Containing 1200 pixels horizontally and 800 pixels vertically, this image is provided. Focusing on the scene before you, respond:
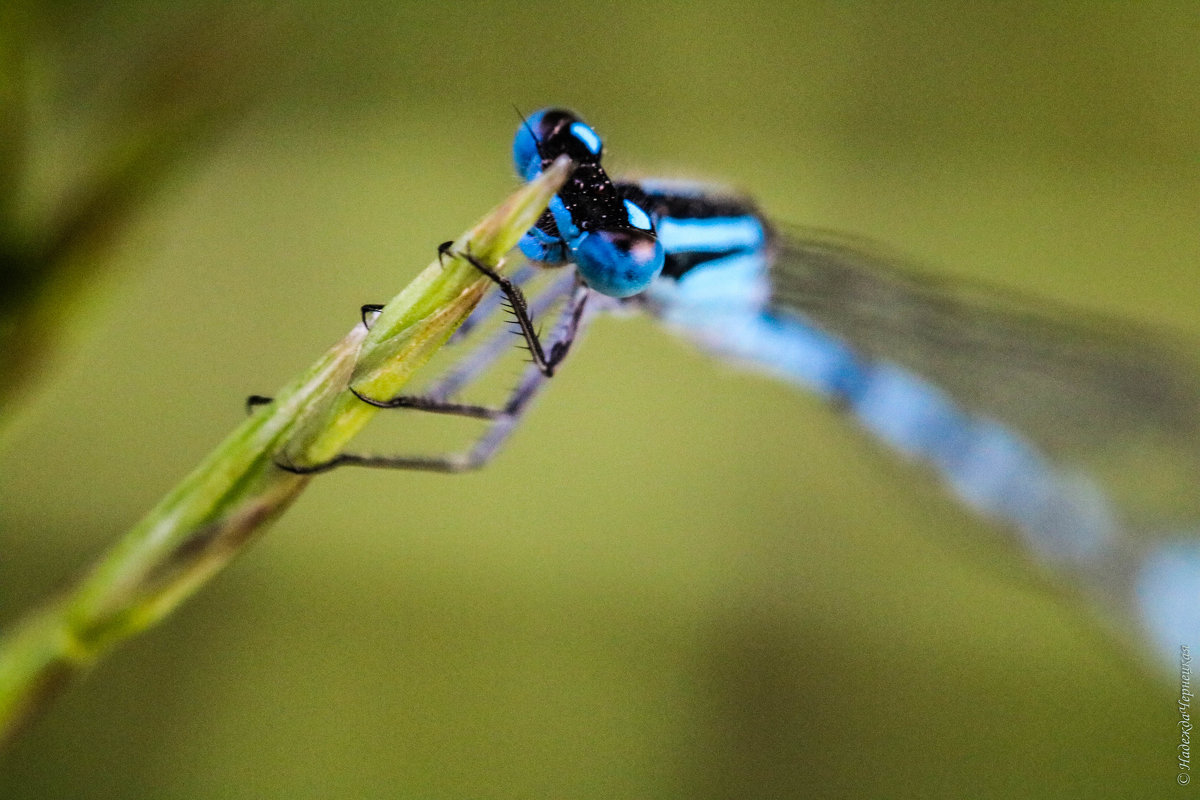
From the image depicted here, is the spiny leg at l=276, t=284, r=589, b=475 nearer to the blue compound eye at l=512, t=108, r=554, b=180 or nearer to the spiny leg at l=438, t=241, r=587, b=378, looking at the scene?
the spiny leg at l=438, t=241, r=587, b=378

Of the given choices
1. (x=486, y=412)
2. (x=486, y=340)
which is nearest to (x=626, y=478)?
(x=486, y=340)

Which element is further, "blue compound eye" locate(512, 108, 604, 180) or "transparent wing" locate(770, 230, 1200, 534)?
"transparent wing" locate(770, 230, 1200, 534)

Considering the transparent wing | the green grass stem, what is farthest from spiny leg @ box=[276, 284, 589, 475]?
the transparent wing

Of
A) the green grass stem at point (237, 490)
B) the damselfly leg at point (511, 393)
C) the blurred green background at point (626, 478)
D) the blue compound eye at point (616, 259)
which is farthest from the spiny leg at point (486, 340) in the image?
the blurred green background at point (626, 478)

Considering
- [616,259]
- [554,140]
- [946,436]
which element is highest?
[946,436]

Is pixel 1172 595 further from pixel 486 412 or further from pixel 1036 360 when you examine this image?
pixel 486 412

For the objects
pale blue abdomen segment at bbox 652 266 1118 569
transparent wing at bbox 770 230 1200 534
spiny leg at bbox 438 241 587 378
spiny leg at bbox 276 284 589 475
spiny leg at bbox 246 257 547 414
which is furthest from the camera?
pale blue abdomen segment at bbox 652 266 1118 569

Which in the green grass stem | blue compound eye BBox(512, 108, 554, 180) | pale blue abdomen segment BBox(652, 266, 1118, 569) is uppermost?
pale blue abdomen segment BBox(652, 266, 1118, 569)

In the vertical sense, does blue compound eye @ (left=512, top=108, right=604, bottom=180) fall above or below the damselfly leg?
above
